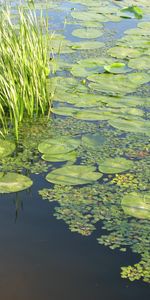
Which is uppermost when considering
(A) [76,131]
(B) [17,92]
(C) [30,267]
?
(B) [17,92]

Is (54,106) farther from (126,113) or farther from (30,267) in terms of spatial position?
(30,267)

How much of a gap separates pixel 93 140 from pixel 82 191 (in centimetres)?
56

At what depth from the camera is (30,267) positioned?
6.55ft

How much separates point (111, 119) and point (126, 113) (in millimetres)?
146

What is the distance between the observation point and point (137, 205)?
7.68ft

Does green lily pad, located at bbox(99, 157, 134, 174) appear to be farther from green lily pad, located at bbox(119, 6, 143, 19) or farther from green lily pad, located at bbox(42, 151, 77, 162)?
green lily pad, located at bbox(119, 6, 143, 19)

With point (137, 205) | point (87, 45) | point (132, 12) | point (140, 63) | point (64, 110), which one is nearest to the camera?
point (137, 205)

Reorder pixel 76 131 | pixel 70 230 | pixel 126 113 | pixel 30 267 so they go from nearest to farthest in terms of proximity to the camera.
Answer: pixel 30 267 → pixel 70 230 → pixel 76 131 → pixel 126 113

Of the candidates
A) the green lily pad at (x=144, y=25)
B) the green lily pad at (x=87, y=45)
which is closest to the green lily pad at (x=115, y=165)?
the green lily pad at (x=87, y=45)

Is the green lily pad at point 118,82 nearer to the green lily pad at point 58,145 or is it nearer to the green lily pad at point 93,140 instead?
the green lily pad at point 93,140

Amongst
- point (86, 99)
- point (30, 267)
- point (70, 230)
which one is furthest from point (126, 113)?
point (30, 267)

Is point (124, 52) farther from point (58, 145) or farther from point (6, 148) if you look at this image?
point (6, 148)

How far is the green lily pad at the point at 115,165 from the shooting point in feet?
8.64

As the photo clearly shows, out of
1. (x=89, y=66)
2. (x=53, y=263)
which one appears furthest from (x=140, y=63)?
(x=53, y=263)
